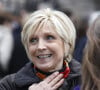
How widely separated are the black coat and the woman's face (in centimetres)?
10

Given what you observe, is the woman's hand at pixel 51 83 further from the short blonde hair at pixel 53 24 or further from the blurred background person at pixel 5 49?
the blurred background person at pixel 5 49

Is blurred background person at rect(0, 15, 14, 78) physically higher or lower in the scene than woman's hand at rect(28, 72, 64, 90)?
lower

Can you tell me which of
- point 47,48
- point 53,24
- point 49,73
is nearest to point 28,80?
point 49,73

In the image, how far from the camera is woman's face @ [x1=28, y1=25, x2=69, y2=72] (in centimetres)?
452

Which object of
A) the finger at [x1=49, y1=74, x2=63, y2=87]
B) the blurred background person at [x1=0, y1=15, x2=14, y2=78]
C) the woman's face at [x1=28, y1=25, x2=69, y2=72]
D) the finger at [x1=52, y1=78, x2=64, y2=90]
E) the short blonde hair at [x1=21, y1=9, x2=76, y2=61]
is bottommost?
the blurred background person at [x1=0, y1=15, x2=14, y2=78]

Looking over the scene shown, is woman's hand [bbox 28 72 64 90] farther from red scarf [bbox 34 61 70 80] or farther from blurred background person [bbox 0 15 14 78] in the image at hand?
blurred background person [bbox 0 15 14 78]

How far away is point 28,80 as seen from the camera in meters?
4.50

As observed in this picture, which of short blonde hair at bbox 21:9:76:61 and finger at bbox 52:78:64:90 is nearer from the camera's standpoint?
finger at bbox 52:78:64:90

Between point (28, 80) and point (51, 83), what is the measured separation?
222mm

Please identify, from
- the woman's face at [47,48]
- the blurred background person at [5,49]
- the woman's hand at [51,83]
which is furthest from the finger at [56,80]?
the blurred background person at [5,49]

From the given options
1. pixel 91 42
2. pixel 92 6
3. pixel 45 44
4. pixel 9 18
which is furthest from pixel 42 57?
pixel 92 6

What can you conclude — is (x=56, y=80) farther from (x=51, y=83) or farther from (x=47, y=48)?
(x=47, y=48)

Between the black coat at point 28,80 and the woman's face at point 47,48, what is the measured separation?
0.10 m

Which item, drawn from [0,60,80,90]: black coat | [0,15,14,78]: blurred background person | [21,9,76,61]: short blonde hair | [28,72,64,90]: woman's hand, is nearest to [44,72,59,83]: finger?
[28,72,64,90]: woman's hand
